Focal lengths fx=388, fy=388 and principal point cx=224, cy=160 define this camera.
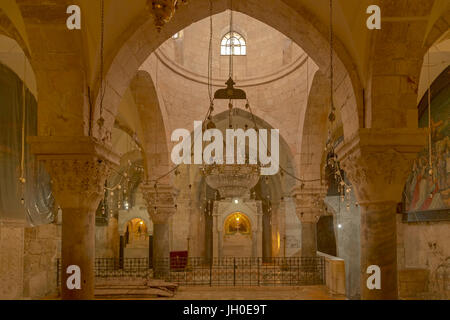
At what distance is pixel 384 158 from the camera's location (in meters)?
4.91

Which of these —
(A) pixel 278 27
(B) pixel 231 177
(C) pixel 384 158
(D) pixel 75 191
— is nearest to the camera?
(C) pixel 384 158

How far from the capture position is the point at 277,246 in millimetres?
18438

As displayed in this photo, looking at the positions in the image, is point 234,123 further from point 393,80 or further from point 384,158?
point 384,158

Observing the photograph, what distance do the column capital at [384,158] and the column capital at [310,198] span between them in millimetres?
6426

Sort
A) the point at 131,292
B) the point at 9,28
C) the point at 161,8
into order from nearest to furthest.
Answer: the point at 161,8 → the point at 9,28 → the point at 131,292

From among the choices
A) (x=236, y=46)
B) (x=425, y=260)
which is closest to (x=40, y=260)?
(x=425, y=260)

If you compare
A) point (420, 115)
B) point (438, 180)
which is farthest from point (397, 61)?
point (420, 115)

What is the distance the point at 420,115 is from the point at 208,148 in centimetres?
891

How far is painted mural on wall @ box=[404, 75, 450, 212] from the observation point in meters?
7.89

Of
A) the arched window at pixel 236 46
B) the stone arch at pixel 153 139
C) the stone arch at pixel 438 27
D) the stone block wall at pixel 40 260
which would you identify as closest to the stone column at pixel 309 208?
the stone arch at pixel 153 139

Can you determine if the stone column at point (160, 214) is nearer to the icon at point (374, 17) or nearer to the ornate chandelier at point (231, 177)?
the ornate chandelier at point (231, 177)

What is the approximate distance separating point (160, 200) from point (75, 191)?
248 inches

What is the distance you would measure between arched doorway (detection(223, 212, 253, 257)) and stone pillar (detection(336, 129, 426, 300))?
14.0 metres

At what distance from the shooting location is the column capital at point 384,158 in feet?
15.9
